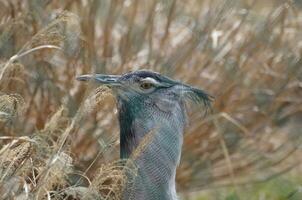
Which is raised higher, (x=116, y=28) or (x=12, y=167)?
(x=116, y=28)

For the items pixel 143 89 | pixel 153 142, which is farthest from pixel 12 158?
pixel 143 89

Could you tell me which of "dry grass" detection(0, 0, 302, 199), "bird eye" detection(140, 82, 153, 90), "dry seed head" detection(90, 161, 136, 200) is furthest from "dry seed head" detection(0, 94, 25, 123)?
"dry grass" detection(0, 0, 302, 199)

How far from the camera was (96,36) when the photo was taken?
4840mm

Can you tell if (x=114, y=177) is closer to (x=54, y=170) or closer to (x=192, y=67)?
(x=54, y=170)

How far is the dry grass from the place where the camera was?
459 cm

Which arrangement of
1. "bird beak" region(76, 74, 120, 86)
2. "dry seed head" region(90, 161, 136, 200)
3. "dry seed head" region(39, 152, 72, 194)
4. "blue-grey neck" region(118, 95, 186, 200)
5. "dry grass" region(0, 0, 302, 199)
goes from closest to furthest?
"dry seed head" region(39, 152, 72, 194), "dry seed head" region(90, 161, 136, 200), "blue-grey neck" region(118, 95, 186, 200), "bird beak" region(76, 74, 120, 86), "dry grass" region(0, 0, 302, 199)

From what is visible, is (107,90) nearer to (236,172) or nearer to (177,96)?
(177,96)

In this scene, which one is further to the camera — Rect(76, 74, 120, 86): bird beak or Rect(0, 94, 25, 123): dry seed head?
Rect(76, 74, 120, 86): bird beak

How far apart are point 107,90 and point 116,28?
1837mm

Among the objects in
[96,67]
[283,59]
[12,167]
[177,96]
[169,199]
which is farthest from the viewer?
[283,59]

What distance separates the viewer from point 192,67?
5.00 meters

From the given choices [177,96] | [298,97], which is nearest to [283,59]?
[298,97]

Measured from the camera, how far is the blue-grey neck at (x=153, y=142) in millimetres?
3367

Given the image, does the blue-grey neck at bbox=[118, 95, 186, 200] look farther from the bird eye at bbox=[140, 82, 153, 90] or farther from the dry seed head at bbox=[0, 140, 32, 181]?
the dry seed head at bbox=[0, 140, 32, 181]
